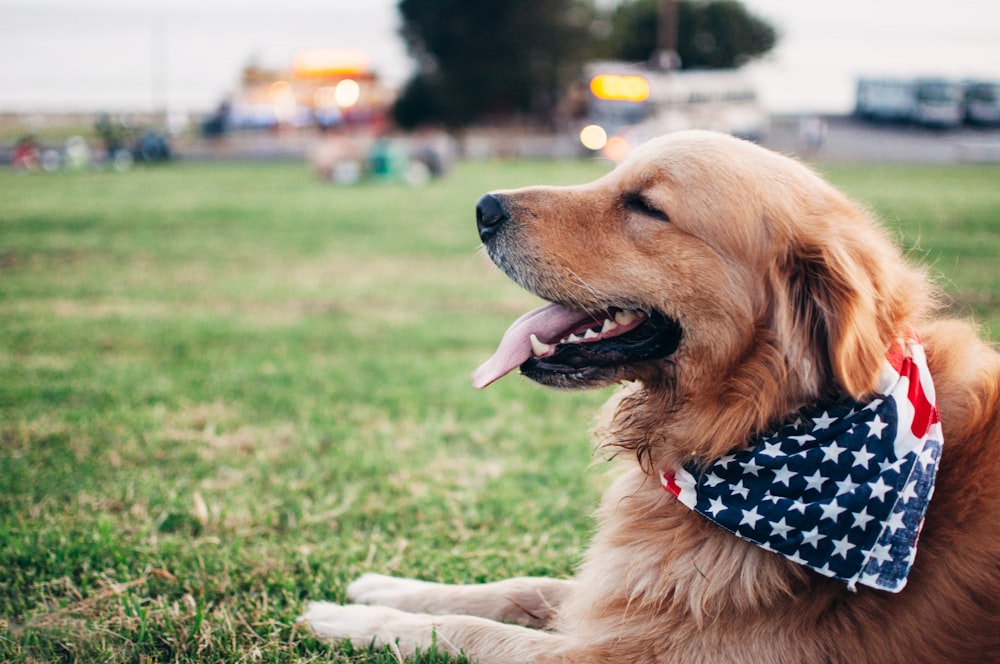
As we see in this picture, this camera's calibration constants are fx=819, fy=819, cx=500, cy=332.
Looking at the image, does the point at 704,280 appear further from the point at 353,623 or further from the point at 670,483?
the point at 353,623

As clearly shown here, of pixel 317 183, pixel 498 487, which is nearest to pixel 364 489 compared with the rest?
pixel 498 487

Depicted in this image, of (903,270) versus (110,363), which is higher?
(903,270)

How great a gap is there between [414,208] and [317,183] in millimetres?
8841

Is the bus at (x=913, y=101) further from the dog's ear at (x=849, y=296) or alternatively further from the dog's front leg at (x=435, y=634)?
the dog's front leg at (x=435, y=634)

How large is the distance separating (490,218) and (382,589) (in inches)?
58.0

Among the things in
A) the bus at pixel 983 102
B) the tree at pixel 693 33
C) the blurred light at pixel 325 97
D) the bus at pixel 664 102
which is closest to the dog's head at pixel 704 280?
the bus at pixel 983 102

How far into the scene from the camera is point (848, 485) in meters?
2.27

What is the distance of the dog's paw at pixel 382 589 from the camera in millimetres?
3109

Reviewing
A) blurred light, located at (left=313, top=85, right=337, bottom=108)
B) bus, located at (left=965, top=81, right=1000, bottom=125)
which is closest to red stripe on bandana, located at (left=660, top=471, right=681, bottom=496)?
bus, located at (left=965, top=81, right=1000, bottom=125)

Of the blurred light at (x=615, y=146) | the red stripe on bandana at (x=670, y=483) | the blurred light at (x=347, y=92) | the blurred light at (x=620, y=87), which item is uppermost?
the blurred light at (x=347, y=92)

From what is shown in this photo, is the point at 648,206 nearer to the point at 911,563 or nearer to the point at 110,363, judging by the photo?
the point at 911,563

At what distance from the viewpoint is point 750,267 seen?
261 centimetres

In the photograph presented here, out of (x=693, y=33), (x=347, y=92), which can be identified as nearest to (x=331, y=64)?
(x=347, y=92)

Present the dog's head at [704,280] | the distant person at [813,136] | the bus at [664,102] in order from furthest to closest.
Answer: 1. the bus at [664,102]
2. the distant person at [813,136]
3. the dog's head at [704,280]
